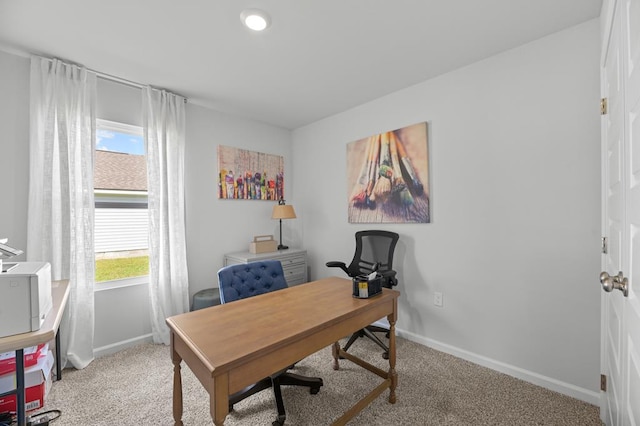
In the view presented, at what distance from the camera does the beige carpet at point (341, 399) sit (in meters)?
1.63

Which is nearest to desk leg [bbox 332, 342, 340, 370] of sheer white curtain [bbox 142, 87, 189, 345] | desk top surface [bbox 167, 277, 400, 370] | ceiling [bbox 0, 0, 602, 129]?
desk top surface [bbox 167, 277, 400, 370]

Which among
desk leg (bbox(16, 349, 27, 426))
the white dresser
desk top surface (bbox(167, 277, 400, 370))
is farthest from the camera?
the white dresser

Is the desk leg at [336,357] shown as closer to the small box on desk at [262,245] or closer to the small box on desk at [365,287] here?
the small box on desk at [365,287]

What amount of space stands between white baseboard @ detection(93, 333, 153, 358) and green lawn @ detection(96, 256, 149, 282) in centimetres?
61

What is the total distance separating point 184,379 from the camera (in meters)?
2.05

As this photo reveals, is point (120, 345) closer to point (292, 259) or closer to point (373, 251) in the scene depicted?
point (292, 259)

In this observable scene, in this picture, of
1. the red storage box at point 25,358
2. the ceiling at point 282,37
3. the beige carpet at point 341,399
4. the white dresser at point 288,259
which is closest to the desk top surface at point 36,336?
the red storage box at point 25,358

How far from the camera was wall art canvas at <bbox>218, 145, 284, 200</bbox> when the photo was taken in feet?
10.8

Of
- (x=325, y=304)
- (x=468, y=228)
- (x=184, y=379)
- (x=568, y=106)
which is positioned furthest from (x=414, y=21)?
(x=184, y=379)

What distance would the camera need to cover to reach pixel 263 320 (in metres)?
1.37

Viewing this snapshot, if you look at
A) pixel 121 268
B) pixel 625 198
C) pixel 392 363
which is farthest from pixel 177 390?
pixel 625 198

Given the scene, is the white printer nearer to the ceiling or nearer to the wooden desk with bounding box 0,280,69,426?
the wooden desk with bounding box 0,280,69,426

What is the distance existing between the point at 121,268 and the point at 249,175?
5.67 feet

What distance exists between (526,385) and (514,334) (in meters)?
0.34
